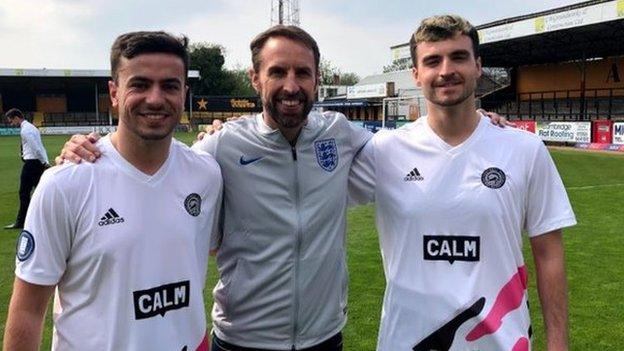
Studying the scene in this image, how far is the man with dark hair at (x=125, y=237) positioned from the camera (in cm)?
218

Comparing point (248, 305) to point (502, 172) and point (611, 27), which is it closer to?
point (502, 172)

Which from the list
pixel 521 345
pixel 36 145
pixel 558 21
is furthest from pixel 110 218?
pixel 558 21

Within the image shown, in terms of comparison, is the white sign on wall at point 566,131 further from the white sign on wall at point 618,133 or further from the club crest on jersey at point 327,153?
the club crest on jersey at point 327,153

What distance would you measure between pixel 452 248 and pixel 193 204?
1.10 metres

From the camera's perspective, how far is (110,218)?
7.34 ft

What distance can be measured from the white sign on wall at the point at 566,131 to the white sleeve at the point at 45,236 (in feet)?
82.5

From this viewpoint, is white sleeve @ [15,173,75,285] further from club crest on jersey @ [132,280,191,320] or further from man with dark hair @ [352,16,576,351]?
man with dark hair @ [352,16,576,351]

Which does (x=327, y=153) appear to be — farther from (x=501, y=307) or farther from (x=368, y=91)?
(x=368, y=91)

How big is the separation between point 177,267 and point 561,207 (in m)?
1.61

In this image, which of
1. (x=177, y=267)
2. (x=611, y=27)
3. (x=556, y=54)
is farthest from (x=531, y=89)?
(x=177, y=267)

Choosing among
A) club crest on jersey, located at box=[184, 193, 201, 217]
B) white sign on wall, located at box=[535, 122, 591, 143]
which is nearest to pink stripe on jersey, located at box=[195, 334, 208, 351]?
club crest on jersey, located at box=[184, 193, 201, 217]

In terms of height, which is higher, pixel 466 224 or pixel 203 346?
pixel 466 224

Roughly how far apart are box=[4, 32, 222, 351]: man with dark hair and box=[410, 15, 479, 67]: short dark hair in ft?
3.44

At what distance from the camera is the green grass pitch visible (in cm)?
490
